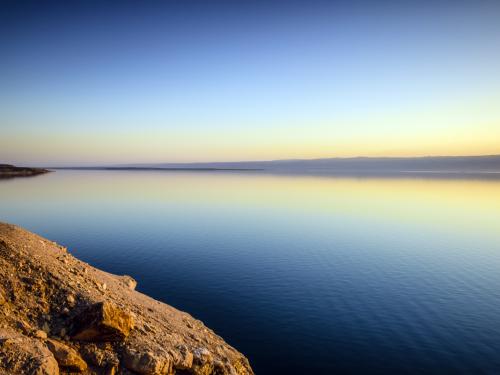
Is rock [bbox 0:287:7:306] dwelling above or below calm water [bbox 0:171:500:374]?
above

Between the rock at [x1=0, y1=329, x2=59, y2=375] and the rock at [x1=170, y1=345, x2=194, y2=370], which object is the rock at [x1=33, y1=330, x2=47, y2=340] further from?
the rock at [x1=170, y1=345, x2=194, y2=370]

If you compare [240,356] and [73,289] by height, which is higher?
[73,289]

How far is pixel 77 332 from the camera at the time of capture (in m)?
13.4

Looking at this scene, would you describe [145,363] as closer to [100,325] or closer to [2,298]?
[100,325]

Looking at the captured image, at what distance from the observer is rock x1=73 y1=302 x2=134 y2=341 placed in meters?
13.4

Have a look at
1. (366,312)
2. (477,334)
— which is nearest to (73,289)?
(366,312)

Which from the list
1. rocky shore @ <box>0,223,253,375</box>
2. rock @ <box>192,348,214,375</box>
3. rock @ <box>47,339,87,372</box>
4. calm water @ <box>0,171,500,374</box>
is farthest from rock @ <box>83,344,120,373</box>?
calm water @ <box>0,171,500,374</box>

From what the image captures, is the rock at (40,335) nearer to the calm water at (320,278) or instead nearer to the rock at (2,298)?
the rock at (2,298)

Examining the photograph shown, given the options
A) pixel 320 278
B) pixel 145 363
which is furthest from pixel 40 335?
pixel 320 278

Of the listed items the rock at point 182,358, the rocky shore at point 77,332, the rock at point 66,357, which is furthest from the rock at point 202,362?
the rock at point 66,357

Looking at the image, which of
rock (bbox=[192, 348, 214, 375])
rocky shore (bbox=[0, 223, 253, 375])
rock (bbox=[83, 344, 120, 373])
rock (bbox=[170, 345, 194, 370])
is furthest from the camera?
rock (bbox=[192, 348, 214, 375])

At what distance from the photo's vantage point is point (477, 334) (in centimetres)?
2191

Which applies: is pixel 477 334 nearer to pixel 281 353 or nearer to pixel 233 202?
pixel 281 353

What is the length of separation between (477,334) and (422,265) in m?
15.3
